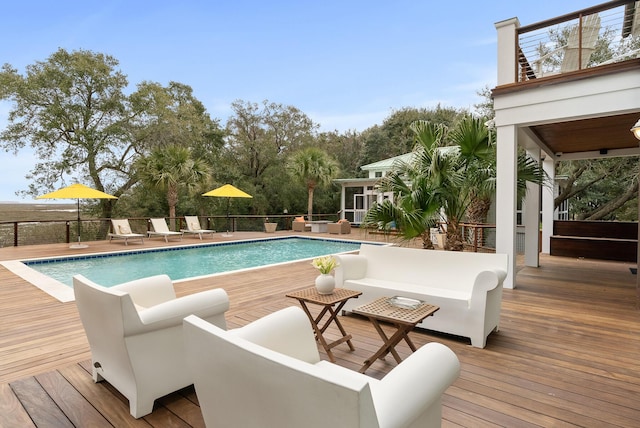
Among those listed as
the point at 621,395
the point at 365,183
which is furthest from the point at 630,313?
the point at 365,183

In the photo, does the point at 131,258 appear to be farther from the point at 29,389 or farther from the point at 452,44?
the point at 452,44

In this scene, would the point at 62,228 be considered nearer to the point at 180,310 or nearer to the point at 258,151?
the point at 258,151

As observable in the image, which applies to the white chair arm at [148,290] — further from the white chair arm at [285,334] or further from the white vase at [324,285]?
the white chair arm at [285,334]

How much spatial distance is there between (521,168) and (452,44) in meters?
14.7

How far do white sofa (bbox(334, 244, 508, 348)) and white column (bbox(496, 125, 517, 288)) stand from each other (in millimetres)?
1920

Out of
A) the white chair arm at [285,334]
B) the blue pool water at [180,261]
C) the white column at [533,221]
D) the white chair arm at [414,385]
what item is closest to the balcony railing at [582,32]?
the white column at [533,221]

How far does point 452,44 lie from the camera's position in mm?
17703

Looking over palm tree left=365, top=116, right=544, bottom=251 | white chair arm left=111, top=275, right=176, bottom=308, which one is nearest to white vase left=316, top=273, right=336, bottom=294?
white chair arm left=111, top=275, right=176, bottom=308

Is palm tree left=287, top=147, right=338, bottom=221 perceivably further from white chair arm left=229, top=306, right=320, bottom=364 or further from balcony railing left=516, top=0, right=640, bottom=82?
white chair arm left=229, top=306, right=320, bottom=364

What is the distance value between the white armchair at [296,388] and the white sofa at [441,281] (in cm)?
186

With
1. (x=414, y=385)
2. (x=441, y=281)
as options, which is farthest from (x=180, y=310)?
(x=441, y=281)

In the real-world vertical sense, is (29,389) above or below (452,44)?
below

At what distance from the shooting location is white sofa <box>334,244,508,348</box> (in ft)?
10.8

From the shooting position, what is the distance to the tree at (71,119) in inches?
540
